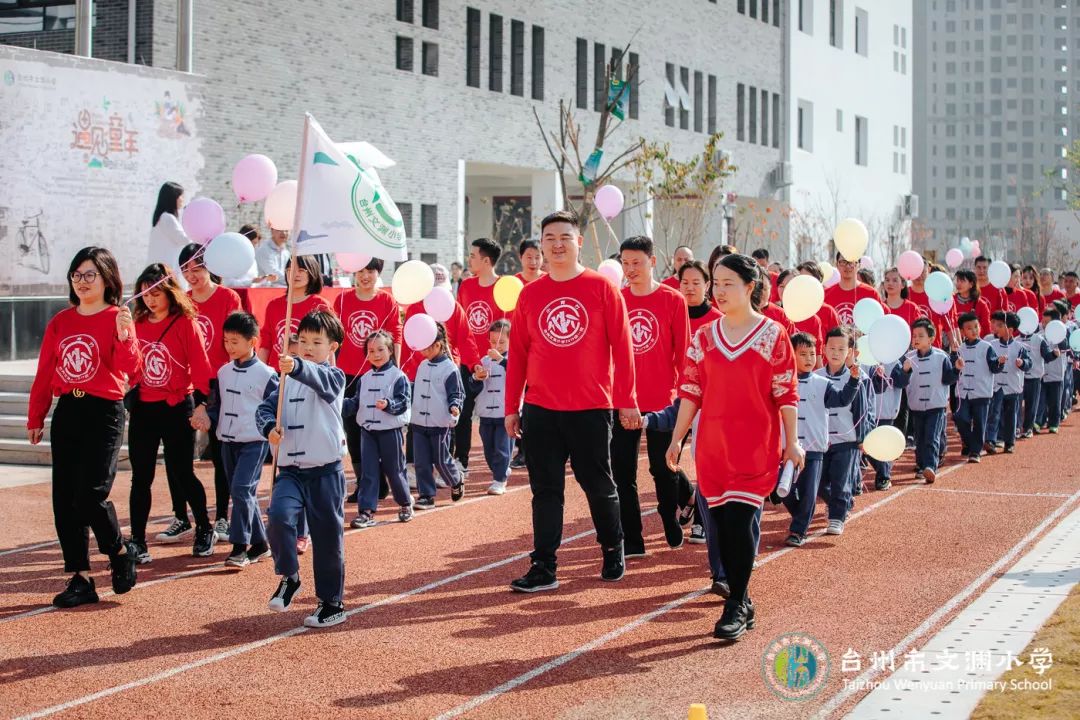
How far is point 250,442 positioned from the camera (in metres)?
9.16

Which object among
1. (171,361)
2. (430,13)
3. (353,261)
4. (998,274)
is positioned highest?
(430,13)

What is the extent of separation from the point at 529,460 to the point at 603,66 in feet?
105

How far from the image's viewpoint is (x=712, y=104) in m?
45.9

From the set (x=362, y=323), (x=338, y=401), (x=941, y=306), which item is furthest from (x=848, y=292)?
(x=338, y=401)

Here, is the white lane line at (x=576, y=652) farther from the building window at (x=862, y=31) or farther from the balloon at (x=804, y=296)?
the building window at (x=862, y=31)

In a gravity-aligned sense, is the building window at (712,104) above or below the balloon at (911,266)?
above

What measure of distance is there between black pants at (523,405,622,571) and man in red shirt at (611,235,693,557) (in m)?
0.62

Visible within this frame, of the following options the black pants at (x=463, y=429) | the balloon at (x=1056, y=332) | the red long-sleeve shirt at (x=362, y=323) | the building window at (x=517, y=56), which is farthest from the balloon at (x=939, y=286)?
the building window at (x=517, y=56)

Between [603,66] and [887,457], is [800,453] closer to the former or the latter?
[887,457]

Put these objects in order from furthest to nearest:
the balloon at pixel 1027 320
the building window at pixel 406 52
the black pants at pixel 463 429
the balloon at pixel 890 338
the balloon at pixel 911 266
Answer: the building window at pixel 406 52 → the balloon at pixel 1027 320 → the balloon at pixel 911 266 → the black pants at pixel 463 429 → the balloon at pixel 890 338

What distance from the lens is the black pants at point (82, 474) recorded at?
26.1 feet

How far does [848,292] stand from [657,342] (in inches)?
181

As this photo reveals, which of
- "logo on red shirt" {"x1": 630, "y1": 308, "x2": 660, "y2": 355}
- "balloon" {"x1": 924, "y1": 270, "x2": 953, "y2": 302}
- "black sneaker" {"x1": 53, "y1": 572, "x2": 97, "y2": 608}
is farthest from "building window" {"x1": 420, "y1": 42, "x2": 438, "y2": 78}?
"black sneaker" {"x1": 53, "y1": 572, "x2": 97, "y2": 608}
